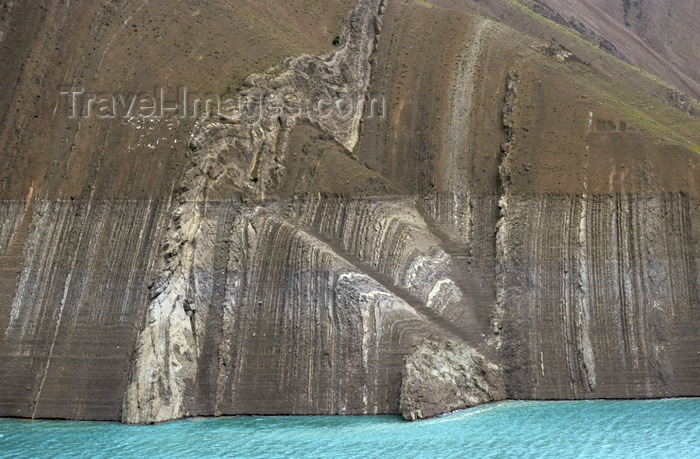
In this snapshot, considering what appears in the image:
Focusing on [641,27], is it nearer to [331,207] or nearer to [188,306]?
[331,207]

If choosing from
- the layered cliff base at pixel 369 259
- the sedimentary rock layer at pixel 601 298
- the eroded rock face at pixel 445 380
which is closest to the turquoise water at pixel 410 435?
the eroded rock face at pixel 445 380

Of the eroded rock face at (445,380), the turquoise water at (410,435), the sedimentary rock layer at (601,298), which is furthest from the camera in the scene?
the sedimentary rock layer at (601,298)

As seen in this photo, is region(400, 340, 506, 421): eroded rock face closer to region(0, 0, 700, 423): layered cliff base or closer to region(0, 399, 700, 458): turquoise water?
region(0, 0, 700, 423): layered cliff base

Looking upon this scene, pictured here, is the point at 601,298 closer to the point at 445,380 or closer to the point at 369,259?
the point at 445,380

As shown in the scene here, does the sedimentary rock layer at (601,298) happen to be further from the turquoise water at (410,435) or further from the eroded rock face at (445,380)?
the turquoise water at (410,435)

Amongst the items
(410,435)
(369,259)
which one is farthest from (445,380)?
(369,259)

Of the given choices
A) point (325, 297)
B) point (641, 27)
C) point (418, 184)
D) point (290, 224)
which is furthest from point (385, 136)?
point (641, 27)
